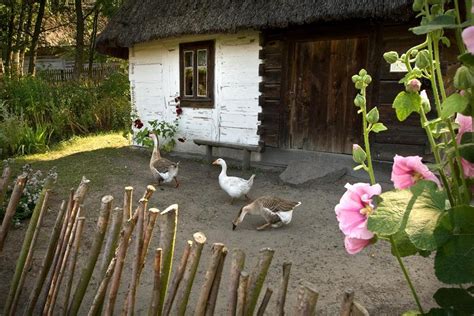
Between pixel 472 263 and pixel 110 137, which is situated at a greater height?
pixel 472 263

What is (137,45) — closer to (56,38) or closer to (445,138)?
(445,138)

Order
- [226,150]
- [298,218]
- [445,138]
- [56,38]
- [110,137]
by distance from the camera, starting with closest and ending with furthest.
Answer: [445,138], [298,218], [226,150], [110,137], [56,38]

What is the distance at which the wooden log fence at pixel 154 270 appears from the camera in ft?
5.32

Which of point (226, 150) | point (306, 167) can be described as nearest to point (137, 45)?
point (226, 150)

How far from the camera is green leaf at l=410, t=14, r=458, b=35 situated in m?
0.67

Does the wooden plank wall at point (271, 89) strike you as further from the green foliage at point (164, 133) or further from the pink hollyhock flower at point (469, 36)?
the pink hollyhock flower at point (469, 36)

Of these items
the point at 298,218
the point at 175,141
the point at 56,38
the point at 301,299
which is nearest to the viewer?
the point at 301,299

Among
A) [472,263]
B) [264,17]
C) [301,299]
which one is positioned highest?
[264,17]

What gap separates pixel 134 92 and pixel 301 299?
9.03 m

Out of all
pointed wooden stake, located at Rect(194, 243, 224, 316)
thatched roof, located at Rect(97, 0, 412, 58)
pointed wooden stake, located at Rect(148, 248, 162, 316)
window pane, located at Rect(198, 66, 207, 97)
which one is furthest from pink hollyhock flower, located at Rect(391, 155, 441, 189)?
window pane, located at Rect(198, 66, 207, 97)

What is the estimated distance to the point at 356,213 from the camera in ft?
2.61

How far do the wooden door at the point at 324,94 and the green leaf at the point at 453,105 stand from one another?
590 centimetres

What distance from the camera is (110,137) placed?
1143 cm

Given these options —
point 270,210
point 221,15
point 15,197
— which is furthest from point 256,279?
point 221,15
